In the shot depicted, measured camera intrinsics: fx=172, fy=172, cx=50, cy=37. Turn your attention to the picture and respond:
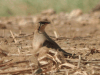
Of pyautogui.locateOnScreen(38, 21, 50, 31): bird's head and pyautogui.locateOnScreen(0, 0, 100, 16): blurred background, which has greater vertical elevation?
pyautogui.locateOnScreen(0, 0, 100, 16): blurred background

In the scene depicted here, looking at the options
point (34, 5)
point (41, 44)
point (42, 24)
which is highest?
point (34, 5)

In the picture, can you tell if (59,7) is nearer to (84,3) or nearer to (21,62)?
(84,3)

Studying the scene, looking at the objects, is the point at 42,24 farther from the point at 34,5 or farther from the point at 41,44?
the point at 34,5

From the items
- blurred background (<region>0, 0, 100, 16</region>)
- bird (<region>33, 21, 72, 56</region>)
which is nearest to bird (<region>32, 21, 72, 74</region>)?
bird (<region>33, 21, 72, 56</region>)

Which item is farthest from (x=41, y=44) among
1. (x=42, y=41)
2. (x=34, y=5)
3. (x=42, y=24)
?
(x=34, y=5)

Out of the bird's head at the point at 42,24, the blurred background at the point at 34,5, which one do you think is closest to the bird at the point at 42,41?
the bird's head at the point at 42,24

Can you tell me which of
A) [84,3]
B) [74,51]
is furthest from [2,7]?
Answer: [74,51]

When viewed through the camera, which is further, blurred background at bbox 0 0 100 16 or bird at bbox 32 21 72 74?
blurred background at bbox 0 0 100 16

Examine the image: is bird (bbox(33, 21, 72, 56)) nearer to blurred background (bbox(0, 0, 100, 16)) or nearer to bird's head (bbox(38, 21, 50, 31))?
bird's head (bbox(38, 21, 50, 31))
